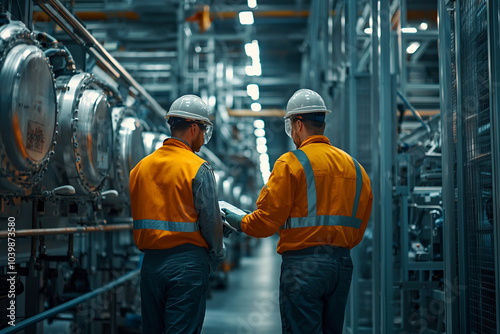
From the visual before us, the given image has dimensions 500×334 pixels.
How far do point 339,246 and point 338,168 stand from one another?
435 millimetres

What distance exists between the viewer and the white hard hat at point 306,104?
346 cm

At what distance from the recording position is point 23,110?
3162 millimetres

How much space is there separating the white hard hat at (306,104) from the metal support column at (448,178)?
28.0 inches

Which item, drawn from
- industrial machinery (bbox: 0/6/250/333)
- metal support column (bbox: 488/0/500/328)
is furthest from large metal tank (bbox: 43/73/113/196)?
metal support column (bbox: 488/0/500/328)

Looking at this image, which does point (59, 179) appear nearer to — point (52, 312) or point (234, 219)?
point (52, 312)

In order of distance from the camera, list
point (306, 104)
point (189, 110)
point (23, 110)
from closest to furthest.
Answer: point (23, 110)
point (306, 104)
point (189, 110)

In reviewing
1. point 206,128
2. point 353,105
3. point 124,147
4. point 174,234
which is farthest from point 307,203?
point 353,105

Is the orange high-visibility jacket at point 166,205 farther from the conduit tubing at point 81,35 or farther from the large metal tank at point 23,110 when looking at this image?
the conduit tubing at point 81,35

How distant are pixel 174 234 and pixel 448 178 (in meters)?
1.61

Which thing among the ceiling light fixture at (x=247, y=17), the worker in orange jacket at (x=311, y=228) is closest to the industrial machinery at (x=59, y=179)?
the worker in orange jacket at (x=311, y=228)

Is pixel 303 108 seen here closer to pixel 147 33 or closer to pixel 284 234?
pixel 284 234

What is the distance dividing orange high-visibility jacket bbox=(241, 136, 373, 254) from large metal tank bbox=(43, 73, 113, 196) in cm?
159

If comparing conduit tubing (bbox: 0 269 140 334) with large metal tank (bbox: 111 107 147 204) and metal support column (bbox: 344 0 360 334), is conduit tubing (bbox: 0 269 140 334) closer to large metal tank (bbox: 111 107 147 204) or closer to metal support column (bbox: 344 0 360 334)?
large metal tank (bbox: 111 107 147 204)

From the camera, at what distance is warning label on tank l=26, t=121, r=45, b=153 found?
3.26m
